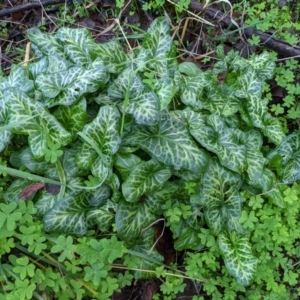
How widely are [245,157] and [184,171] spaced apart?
0.79ft

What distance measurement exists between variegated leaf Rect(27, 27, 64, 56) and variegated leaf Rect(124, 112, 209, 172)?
0.49 metres

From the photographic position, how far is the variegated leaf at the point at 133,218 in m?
1.79

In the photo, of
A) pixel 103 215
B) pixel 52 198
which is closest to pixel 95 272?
pixel 103 215

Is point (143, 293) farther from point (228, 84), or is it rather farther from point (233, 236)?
point (228, 84)

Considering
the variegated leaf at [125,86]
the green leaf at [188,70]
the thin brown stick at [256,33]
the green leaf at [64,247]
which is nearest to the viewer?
the green leaf at [64,247]

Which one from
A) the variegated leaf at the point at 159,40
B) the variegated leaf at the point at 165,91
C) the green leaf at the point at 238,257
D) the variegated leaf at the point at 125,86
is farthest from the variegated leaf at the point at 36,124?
the green leaf at the point at 238,257

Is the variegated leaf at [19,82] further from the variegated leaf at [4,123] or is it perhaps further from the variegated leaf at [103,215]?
the variegated leaf at [103,215]

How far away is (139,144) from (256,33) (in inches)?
39.0

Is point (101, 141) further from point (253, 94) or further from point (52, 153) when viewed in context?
point (253, 94)

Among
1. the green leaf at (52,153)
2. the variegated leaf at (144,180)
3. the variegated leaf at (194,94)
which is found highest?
the variegated leaf at (194,94)

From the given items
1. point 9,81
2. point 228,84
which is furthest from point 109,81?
point 228,84

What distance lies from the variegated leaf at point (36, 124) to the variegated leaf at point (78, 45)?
28cm

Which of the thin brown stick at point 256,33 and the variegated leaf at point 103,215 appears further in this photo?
the thin brown stick at point 256,33

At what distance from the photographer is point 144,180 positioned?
1771mm
